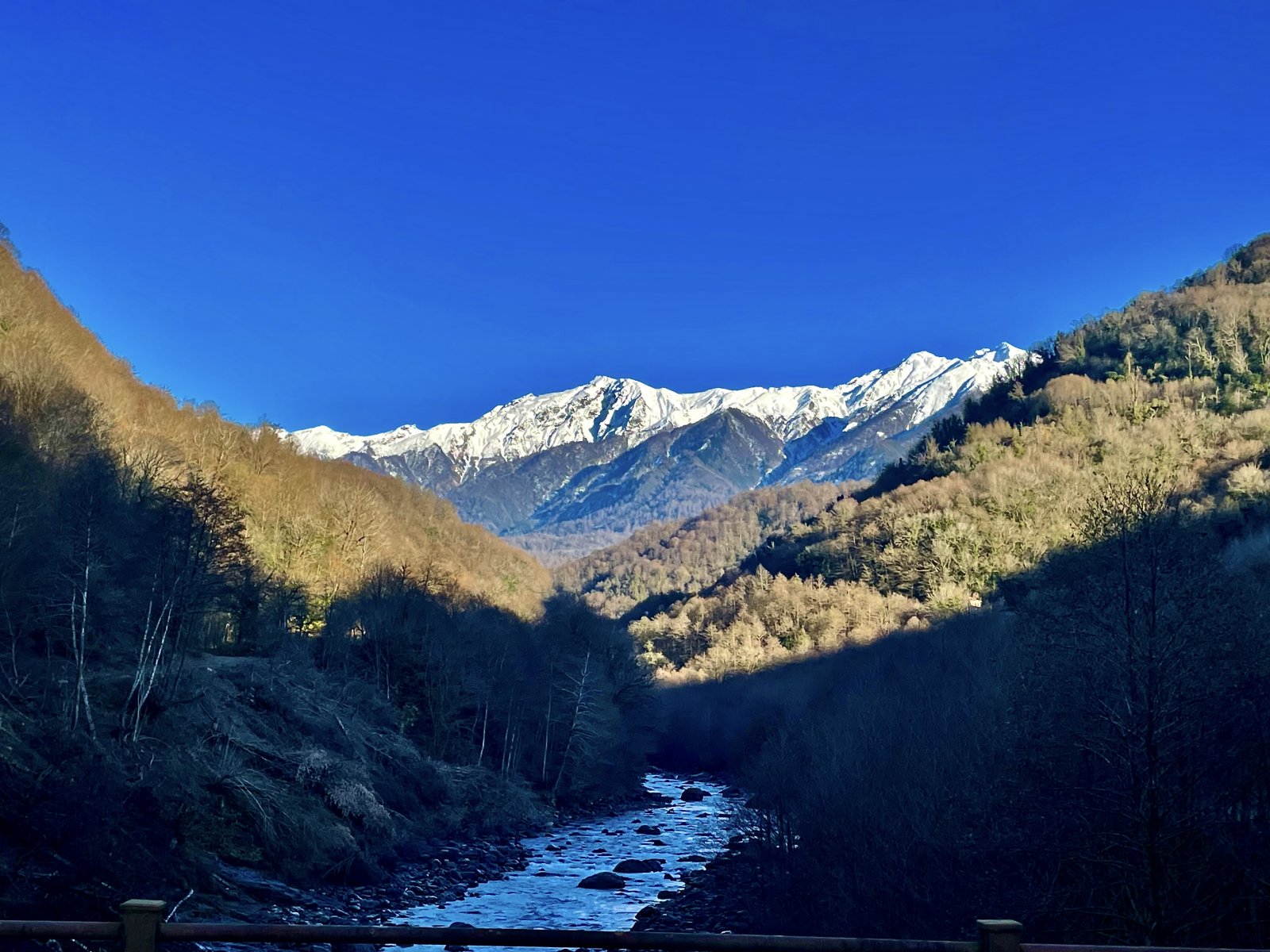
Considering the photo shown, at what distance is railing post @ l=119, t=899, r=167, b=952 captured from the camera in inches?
240

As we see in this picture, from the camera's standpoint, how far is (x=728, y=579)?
569 feet

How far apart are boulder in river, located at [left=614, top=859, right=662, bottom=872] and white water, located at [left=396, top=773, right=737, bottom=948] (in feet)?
1.57

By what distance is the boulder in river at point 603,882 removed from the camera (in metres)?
44.3

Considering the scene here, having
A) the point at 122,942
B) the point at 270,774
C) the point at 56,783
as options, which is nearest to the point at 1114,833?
the point at 122,942

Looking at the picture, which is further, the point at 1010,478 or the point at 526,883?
the point at 1010,478

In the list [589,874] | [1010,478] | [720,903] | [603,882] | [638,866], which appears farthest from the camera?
[1010,478]

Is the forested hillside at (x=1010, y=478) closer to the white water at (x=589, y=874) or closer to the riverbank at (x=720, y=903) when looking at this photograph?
the white water at (x=589, y=874)

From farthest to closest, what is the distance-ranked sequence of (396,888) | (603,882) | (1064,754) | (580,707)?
1. (580,707)
2. (603,882)
3. (396,888)
4. (1064,754)

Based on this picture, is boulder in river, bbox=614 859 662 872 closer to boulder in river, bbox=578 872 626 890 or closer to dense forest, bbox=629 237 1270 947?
boulder in river, bbox=578 872 626 890

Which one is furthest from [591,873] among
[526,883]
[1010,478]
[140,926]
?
[1010,478]

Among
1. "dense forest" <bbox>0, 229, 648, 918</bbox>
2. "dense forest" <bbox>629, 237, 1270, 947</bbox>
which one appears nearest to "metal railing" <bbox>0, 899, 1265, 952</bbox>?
"dense forest" <bbox>629, 237, 1270, 947</bbox>

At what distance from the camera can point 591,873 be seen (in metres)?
48.2

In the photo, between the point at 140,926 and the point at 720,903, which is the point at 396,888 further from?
the point at 140,926

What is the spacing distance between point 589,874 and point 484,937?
45.0 metres
